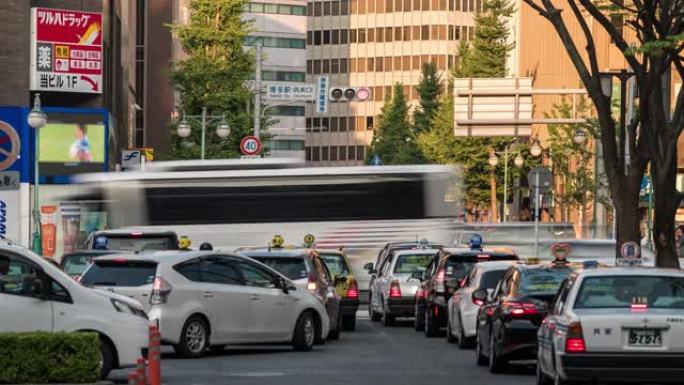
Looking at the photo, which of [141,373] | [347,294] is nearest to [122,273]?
[347,294]

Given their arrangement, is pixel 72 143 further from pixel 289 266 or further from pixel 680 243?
pixel 289 266

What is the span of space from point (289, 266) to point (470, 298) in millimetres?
4192

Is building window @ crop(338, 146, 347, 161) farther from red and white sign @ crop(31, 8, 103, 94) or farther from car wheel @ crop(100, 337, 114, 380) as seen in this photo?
car wheel @ crop(100, 337, 114, 380)

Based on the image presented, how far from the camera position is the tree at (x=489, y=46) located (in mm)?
114000

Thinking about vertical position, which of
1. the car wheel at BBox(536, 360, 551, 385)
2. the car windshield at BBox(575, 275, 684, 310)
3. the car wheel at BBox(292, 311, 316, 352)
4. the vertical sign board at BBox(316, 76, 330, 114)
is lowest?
the car wheel at BBox(292, 311, 316, 352)

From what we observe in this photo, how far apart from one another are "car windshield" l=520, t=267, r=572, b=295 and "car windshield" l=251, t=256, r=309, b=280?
7800mm

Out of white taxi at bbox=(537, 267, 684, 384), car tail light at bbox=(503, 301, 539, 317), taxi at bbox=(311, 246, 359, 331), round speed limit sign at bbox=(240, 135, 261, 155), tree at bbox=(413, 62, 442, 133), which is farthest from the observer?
tree at bbox=(413, 62, 442, 133)

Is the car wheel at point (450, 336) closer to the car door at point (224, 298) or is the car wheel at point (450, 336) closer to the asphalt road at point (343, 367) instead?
the asphalt road at point (343, 367)

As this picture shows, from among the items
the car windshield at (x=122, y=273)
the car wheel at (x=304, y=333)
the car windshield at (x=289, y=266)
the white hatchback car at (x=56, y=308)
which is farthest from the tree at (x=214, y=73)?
the white hatchback car at (x=56, y=308)

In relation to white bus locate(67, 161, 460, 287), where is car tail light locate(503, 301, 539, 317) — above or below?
below

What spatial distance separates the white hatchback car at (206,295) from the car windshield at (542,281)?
4.83 metres

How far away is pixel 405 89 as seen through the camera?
175 metres

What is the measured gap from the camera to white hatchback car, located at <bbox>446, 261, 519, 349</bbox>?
86.0 feet

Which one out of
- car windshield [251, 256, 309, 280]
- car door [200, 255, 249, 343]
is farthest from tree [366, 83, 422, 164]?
car door [200, 255, 249, 343]
